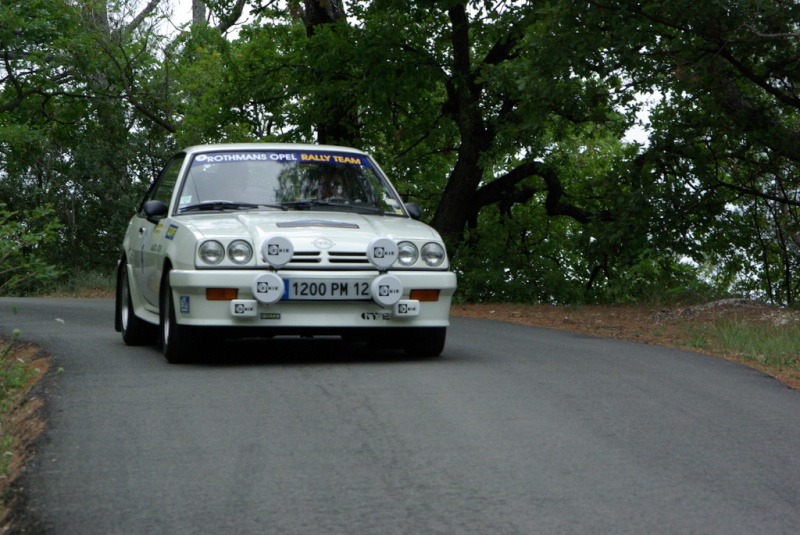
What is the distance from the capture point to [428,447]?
601cm

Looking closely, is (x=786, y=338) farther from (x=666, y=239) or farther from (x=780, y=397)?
(x=666, y=239)

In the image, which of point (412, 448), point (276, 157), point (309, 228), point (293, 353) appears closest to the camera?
point (412, 448)

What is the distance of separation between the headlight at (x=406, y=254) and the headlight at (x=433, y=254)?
10 centimetres

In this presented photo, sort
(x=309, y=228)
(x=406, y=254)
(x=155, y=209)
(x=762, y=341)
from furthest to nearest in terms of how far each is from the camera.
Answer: (x=762, y=341) → (x=155, y=209) → (x=406, y=254) → (x=309, y=228)

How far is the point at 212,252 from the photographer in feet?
28.3

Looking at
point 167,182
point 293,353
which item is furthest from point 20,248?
point 293,353

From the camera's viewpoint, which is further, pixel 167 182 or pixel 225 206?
pixel 167 182

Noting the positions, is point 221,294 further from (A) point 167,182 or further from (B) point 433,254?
(A) point 167,182

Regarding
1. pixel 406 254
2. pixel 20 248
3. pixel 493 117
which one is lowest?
pixel 20 248

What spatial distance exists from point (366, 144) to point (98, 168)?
8948mm

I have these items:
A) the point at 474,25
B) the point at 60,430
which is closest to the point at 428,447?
the point at 60,430

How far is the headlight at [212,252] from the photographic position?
8633mm

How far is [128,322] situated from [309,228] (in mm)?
2872

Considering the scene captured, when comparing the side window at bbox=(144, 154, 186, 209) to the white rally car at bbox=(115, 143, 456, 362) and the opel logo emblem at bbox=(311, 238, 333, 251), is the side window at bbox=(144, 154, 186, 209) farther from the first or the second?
the opel logo emblem at bbox=(311, 238, 333, 251)
